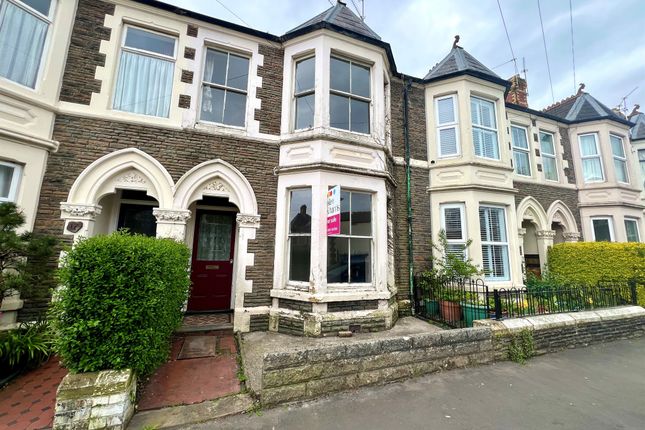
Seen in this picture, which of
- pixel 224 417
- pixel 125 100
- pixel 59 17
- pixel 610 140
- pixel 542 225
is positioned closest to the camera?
pixel 224 417

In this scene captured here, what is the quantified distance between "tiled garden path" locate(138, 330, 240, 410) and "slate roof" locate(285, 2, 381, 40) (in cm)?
754

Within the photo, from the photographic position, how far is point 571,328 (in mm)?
5902

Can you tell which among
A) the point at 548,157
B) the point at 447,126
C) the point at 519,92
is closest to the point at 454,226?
the point at 447,126

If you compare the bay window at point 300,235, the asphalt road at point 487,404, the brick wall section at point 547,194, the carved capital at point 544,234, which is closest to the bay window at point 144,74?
the bay window at point 300,235

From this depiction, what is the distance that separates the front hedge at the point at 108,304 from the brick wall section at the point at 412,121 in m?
7.12

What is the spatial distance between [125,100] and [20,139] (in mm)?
1964

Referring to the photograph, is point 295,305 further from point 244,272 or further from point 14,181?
point 14,181

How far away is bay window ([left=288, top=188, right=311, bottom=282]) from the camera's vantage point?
6.12m

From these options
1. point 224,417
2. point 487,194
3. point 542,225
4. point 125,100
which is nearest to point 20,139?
point 125,100

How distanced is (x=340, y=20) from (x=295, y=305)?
7.25 m

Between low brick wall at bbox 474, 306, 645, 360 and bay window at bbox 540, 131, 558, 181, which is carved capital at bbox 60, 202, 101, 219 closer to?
low brick wall at bbox 474, 306, 645, 360

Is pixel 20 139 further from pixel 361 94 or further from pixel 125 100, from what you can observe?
pixel 361 94

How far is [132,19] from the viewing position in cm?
615

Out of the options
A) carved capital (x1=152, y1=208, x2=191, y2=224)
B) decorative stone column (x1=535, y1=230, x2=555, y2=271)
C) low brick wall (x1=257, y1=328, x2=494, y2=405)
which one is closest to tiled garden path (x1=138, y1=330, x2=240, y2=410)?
low brick wall (x1=257, y1=328, x2=494, y2=405)
